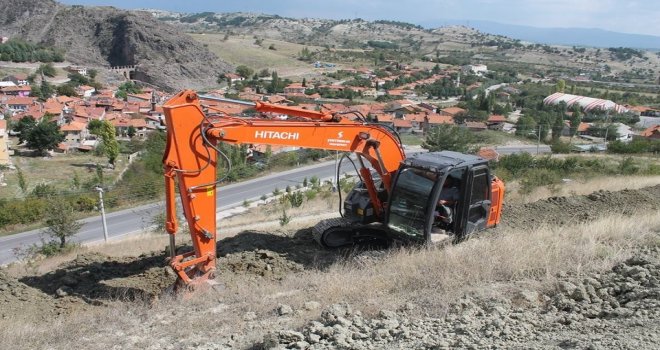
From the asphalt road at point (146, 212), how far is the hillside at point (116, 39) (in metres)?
68.9

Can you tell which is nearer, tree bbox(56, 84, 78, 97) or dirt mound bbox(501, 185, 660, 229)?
dirt mound bbox(501, 185, 660, 229)

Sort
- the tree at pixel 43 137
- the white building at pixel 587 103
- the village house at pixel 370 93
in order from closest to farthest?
the tree at pixel 43 137
the white building at pixel 587 103
the village house at pixel 370 93

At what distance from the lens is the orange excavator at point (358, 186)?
7078mm

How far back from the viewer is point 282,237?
10367 millimetres

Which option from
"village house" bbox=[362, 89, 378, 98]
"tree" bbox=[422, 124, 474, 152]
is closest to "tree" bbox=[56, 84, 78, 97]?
"village house" bbox=[362, 89, 378, 98]

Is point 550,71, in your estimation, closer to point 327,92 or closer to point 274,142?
point 327,92

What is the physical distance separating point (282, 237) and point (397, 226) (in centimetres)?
260

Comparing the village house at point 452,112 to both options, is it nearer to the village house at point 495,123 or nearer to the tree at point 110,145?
the village house at point 495,123

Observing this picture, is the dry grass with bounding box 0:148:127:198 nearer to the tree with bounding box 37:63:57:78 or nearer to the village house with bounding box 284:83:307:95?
the village house with bounding box 284:83:307:95

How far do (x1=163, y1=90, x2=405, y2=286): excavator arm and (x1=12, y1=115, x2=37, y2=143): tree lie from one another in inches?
1796

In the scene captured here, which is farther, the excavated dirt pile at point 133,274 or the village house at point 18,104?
the village house at point 18,104

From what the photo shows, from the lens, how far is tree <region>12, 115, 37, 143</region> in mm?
47037

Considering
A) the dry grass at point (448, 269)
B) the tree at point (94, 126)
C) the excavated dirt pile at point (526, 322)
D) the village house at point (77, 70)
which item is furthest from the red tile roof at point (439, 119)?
the village house at point (77, 70)

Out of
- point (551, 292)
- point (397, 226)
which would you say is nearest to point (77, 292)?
point (397, 226)
